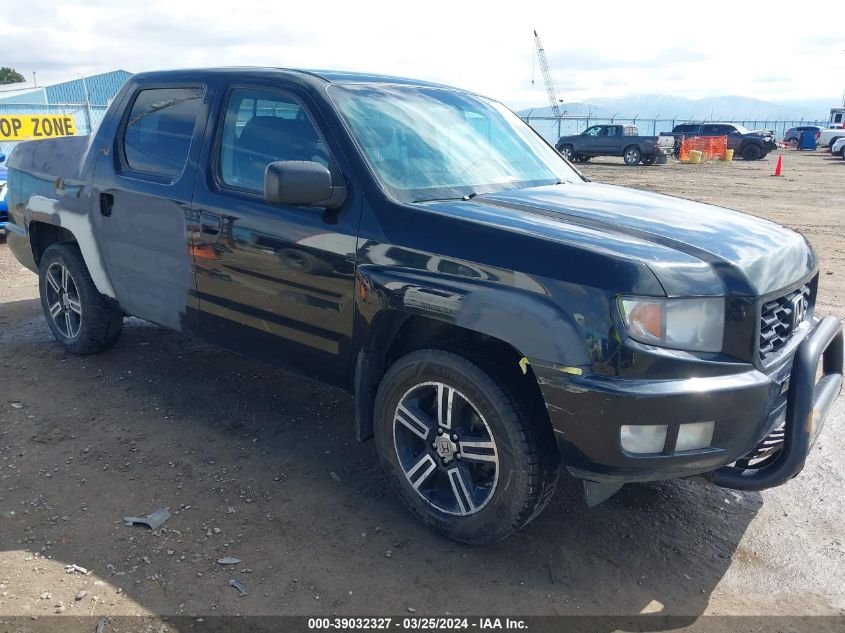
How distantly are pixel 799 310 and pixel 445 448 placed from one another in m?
1.60

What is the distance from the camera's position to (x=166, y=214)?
400cm

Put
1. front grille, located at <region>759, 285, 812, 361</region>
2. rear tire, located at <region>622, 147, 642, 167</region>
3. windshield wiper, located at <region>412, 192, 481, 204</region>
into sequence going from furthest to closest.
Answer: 1. rear tire, located at <region>622, 147, 642, 167</region>
2. windshield wiper, located at <region>412, 192, 481, 204</region>
3. front grille, located at <region>759, 285, 812, 361</region>

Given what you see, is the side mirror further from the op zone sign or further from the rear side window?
the op zone sign

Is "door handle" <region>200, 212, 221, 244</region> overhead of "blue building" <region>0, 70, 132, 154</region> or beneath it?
beneath

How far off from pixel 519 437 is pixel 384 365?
2.62 feet

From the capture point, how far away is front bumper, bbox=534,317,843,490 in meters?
2.51

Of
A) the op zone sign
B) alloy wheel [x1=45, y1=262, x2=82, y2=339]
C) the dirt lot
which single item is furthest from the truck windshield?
the op zone sign

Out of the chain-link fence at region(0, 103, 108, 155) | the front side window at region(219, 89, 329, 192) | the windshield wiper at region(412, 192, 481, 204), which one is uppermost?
the chain-link fence at region(0, 103, 108, 155)

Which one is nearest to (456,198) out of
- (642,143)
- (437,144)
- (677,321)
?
(437,144)

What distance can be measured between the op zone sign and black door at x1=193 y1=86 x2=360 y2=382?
43.8 ft

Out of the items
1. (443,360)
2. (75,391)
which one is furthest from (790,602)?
(75,391)

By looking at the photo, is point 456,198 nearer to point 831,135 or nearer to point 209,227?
point 209,227

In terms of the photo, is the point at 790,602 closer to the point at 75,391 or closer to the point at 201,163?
the point at 201,163

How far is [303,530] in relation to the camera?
127 inches
